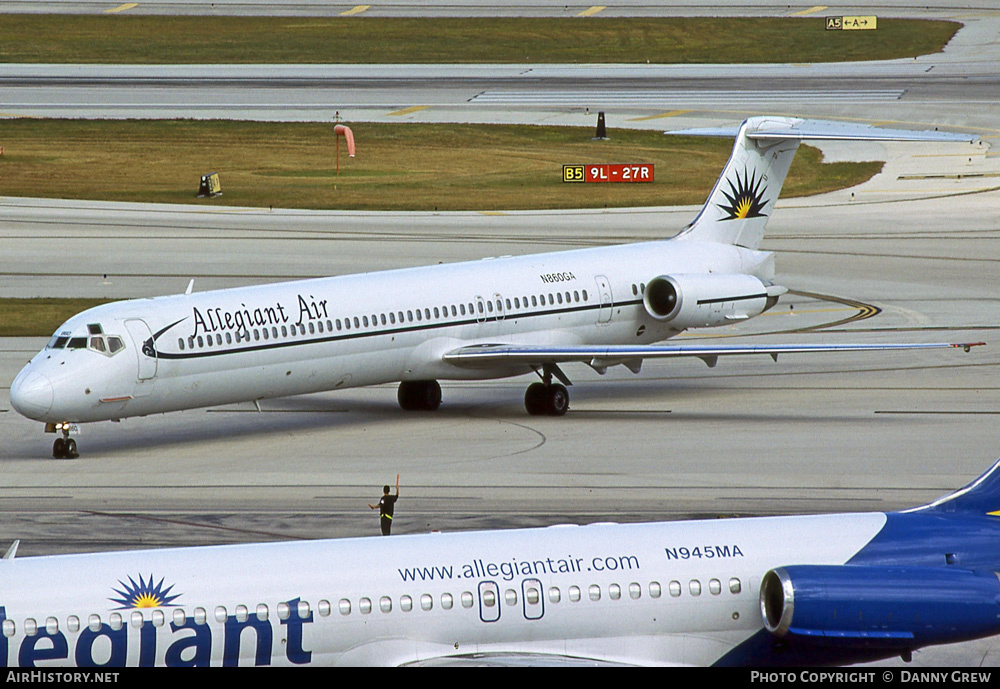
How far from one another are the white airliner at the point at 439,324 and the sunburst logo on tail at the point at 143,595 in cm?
1340

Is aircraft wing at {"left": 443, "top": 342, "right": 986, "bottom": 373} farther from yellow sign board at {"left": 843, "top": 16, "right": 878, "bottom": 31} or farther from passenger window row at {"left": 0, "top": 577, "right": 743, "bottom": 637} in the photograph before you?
yellow sign board at {"left": 843, "top": 16, "right": 878, "bottom": 31}

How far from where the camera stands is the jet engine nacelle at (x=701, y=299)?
32.7 m

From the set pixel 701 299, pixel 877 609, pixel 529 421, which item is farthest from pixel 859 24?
pixel 877 609

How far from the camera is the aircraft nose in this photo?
26125mm

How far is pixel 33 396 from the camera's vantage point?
1029 inches

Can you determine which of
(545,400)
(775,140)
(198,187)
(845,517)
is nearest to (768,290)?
(775,140)

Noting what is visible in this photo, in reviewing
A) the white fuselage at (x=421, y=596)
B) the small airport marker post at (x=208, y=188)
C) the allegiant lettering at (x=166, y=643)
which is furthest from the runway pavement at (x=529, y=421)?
the allegiant lettering at (x=166, y=643)

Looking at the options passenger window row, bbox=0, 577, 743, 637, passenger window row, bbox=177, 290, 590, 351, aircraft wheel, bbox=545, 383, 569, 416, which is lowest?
passenger window row, bbox=0, 577, 743, 637

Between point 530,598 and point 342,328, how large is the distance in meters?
15.1

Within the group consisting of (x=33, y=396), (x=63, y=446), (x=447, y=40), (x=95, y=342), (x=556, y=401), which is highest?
(x=447, y=40)

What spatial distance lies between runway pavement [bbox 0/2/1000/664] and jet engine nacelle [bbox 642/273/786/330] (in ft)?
5.07

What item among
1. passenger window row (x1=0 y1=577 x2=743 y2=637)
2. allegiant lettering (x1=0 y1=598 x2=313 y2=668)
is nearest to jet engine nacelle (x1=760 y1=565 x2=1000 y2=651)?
passenger window row (x1=0 y1=577 x2=743 y2=637)

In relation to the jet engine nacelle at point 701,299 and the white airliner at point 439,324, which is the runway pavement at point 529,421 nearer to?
the white airliner at point 439,324

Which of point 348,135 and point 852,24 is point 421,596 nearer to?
point 348,135
